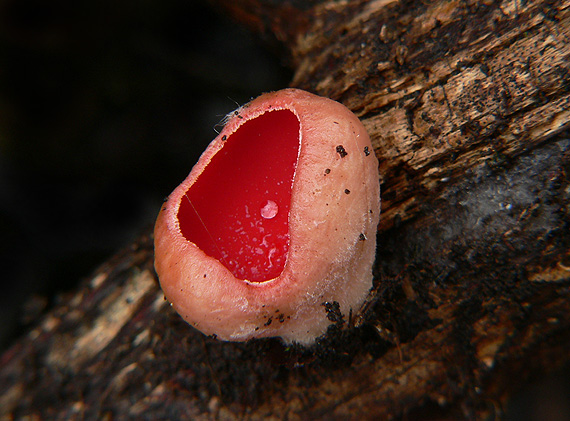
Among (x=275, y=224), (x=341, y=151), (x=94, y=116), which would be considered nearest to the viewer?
(x=341, y=151)

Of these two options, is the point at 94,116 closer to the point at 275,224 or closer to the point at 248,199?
the point at 248,199

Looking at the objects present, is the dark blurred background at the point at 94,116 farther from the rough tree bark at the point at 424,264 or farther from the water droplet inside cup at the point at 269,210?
the water droplet inside cup at the point at 269,210

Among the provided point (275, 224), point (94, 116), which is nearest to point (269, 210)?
point (275, 224)

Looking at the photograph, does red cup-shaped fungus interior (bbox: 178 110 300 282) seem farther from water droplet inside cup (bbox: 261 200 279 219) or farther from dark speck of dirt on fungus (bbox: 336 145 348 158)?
dark speck of dirt on fungus (bbox: 336 145 348 158)

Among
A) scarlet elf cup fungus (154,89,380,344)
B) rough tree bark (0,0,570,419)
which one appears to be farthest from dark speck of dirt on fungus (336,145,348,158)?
rough tree bark (0,0,570,419)

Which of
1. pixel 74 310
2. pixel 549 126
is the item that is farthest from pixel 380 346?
pixel 74 310

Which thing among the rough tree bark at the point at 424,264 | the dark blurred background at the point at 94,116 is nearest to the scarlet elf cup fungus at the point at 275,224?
the rough tree bark at the point at 424,264
